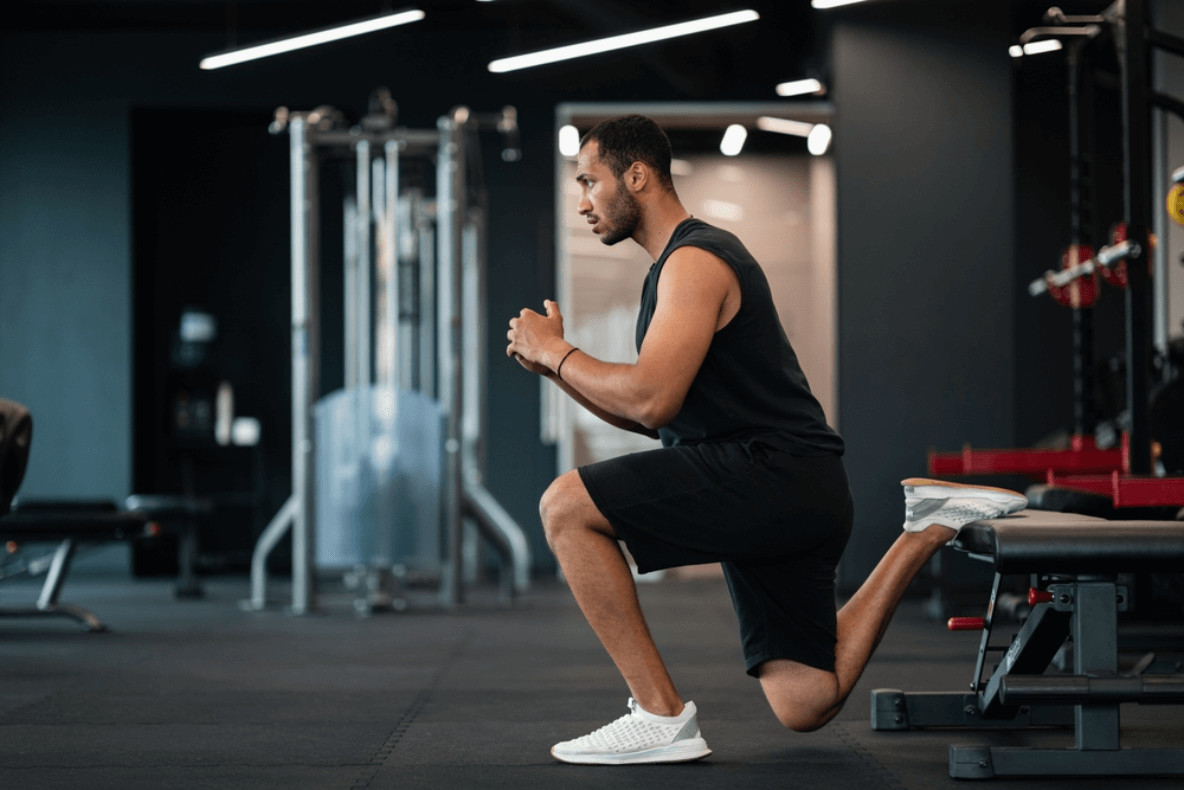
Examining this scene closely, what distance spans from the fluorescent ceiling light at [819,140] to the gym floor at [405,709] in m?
3.65

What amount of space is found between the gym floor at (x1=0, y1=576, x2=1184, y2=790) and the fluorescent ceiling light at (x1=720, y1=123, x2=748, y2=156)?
3.67m

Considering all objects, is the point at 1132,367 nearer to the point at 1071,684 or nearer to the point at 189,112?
the point at 1071,684

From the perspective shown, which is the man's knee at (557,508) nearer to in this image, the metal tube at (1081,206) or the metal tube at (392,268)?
the metal tube at (1081,206)

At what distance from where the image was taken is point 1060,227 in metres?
8.19

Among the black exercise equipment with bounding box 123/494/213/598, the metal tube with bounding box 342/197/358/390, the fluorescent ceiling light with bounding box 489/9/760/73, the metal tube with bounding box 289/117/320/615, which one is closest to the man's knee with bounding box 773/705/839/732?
the metal tube with bounding box 289/117/320/615

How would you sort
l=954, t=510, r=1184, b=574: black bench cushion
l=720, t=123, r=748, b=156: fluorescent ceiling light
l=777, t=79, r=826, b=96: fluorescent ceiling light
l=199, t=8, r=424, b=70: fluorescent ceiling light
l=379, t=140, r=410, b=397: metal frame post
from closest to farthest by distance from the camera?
1. l=954, t=510, r=1184, b=574: black bench cushion
2. l=379, t=140, r=410, b=397: metal frame post
3. l=199, t=8, r=424, b=70: fluorescent ceiling light
4. l=777, t=79, r=826, b=96: fluorescent ceiling light
5. l=720, t=123, r=748, b=156: fluorescent ceiling light

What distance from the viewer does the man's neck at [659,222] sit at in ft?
7.88

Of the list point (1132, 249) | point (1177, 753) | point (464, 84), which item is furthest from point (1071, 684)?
point (464, 84)

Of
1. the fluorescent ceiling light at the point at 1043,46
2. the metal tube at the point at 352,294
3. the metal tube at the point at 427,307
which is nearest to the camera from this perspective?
the metal tube at the point at 352,294

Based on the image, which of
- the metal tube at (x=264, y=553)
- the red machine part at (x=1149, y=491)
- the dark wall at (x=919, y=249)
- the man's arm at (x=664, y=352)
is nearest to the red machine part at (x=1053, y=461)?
the dark wall at (x=919, y=249)

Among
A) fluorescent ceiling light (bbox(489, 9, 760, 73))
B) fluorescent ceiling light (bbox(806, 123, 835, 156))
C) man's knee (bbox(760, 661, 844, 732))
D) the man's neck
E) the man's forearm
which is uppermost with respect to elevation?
fluorescent ceiling light (bbox(489, 9, 760, 73))

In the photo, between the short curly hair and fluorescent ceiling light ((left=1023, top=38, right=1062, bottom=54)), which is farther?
fluorescent ceiling light ((left=1023, top=38, right=1062, bottom=54))

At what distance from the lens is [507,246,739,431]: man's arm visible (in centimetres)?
219

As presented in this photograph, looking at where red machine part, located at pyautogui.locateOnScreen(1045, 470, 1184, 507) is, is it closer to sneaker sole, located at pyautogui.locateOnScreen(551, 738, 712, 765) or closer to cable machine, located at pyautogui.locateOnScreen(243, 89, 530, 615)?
sneaker sole, located at pyautogui.locateOnScreen(551, 738, 712, 765)
